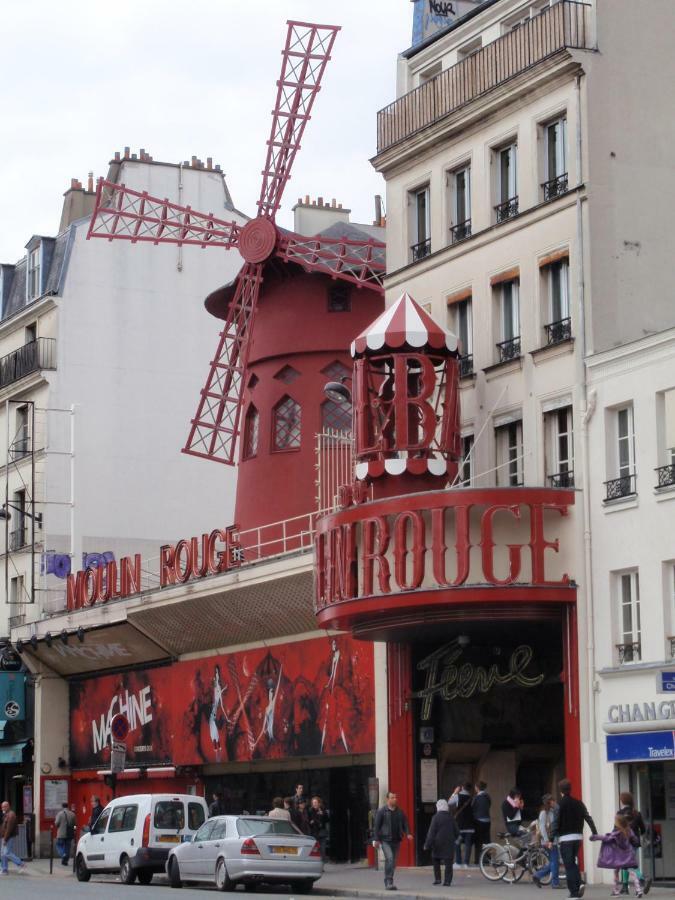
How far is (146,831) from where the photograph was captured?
25.8 m

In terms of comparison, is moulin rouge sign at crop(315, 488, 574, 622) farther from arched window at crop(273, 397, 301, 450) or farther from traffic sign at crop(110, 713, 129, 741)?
arched window at crop(273, 397, 301, 450)

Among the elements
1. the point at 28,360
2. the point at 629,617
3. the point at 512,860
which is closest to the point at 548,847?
the point at 512,860

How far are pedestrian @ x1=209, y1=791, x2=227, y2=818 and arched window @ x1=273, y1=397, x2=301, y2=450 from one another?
6.36 metres

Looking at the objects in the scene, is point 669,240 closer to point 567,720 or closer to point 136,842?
point 567,720

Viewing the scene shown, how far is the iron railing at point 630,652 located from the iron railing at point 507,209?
21.1ft

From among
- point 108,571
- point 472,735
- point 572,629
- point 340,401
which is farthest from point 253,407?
point 572,629

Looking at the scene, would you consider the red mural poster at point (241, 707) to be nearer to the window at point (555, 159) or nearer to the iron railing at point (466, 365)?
the iron railing at point (466, 365)

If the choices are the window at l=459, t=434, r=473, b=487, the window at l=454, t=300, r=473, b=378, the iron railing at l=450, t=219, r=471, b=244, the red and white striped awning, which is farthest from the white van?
the iron railing at l=450, t=219, r=471, b=244

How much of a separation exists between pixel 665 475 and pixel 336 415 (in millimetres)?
12012

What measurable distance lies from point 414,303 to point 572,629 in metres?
5.03

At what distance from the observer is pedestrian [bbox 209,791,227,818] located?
1223 inches

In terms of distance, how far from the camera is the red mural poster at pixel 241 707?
28.8m

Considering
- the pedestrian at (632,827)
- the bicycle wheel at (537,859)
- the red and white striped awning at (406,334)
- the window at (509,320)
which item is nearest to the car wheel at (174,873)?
the bicycle wheel at (537,859)

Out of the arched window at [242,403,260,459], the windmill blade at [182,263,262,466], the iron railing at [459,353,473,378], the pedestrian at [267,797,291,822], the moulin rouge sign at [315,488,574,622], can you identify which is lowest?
the pedestrian at [267,797,291,822]
